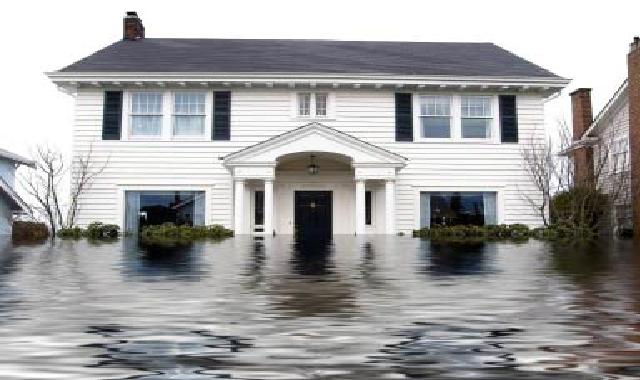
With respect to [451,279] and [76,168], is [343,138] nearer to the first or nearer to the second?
[76,168]

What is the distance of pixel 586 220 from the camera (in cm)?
2469

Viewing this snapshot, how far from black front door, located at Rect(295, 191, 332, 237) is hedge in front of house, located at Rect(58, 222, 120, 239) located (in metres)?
6.94

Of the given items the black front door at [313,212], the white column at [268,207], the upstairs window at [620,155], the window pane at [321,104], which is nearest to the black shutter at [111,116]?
the white column at [268,207]

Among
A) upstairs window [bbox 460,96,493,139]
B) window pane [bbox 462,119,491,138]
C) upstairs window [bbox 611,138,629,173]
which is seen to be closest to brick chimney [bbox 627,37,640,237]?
upstairs window [bbox 611,138,629,173]

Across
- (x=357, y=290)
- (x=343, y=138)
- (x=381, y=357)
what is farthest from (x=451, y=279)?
(x=343, y=138)

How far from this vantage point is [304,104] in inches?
1007

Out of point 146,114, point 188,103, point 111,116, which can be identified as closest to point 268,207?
point 188,103

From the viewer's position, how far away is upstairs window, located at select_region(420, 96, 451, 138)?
2534 centimetres

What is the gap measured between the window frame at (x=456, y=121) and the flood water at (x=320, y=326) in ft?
60.6

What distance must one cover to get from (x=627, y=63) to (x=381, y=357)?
2701 cm

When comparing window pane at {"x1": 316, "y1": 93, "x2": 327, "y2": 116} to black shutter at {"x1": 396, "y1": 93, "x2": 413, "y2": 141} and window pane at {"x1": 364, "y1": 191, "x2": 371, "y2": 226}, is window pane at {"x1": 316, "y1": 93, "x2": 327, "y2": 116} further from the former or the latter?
window pane at {"x1": 364, "y1": 191, "x2": 371, "y2": 226}

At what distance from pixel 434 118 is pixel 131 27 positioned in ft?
48.3

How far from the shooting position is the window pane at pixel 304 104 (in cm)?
2548

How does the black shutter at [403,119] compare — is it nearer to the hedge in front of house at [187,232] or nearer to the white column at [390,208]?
the white column at [390,208]
